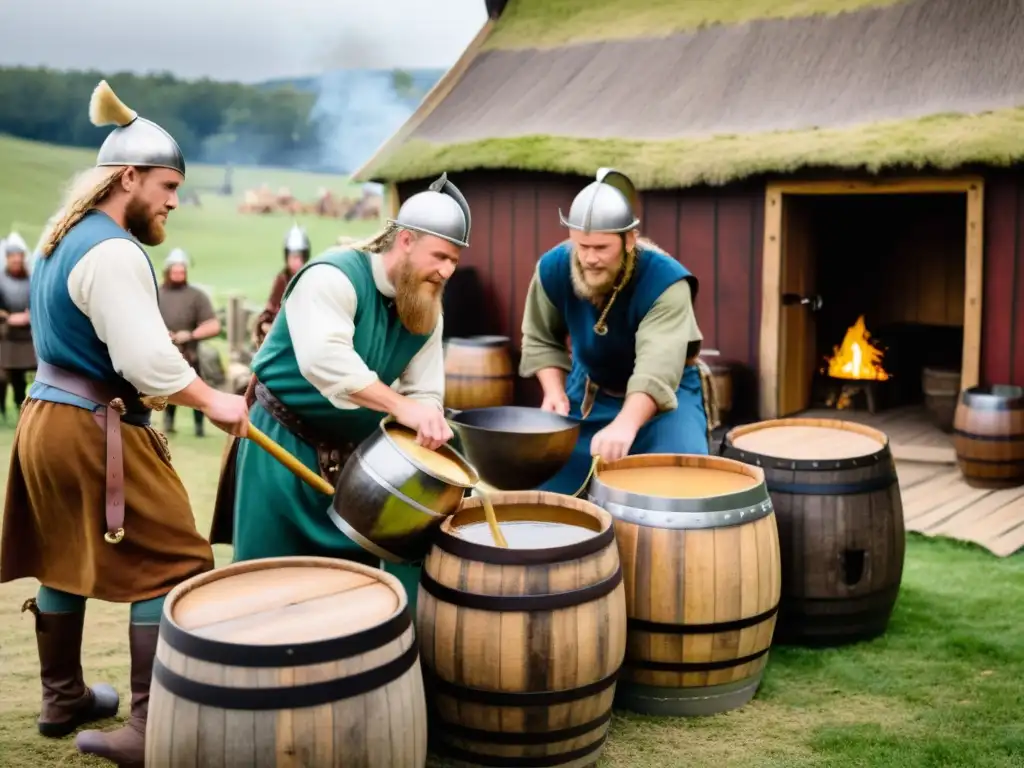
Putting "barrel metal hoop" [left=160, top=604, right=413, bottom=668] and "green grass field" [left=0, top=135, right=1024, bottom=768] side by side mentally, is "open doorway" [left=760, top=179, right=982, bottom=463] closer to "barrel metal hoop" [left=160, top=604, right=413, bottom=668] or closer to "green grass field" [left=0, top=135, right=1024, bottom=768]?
"green grass field" [left=0, top=135, right=1024, bottom=768]

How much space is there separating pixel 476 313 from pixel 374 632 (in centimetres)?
708

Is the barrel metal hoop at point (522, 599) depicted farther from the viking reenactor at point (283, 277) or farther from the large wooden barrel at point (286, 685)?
the viking reenactor at point (283, 277)

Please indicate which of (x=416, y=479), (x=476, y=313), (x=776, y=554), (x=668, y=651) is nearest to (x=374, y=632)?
(x=416, y=479)

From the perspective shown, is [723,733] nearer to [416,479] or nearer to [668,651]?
[668,651]

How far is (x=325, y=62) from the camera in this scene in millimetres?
23812

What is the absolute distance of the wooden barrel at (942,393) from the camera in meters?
7.89

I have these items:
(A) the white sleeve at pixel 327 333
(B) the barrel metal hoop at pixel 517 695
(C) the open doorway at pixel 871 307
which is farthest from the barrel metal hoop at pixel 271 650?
(C) the open doorway at pixel 871 307

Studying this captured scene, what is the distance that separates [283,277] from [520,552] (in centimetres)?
624

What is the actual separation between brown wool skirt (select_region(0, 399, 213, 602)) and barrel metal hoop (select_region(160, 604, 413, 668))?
0.77 meters

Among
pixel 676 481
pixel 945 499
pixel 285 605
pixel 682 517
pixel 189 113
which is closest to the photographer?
pixel 285 605

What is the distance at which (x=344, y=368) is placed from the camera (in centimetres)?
306

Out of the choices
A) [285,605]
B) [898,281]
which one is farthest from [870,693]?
[898,281]

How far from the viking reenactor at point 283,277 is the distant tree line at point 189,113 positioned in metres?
10.9

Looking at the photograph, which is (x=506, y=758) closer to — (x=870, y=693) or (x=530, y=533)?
(x=530, y=533)
